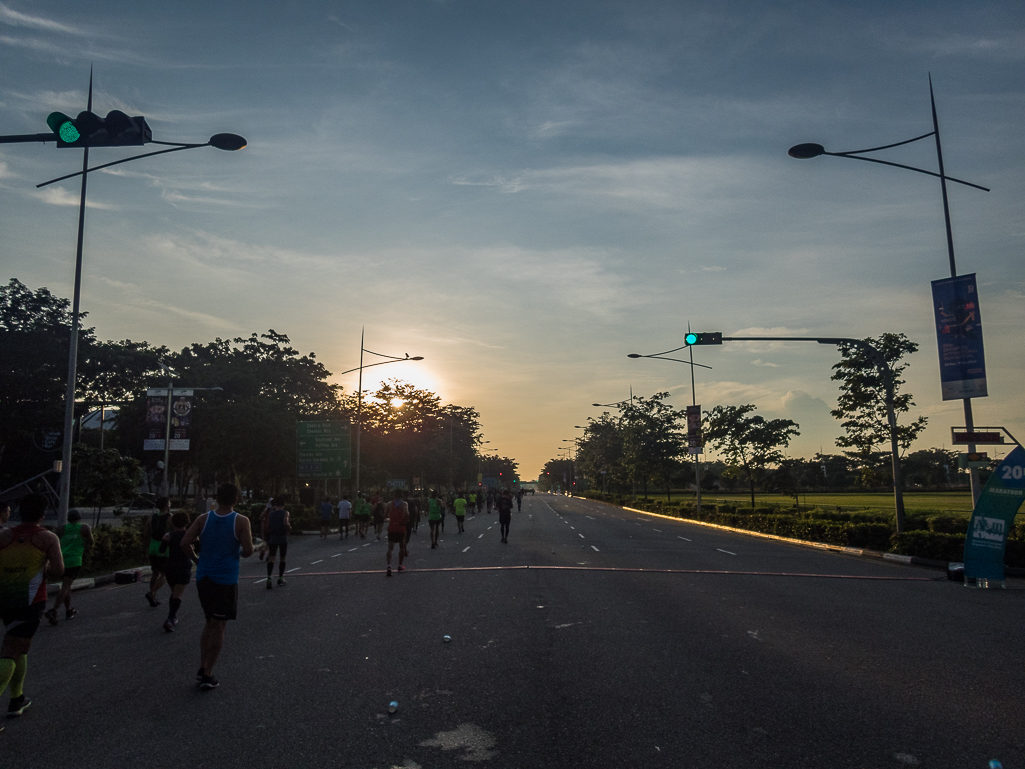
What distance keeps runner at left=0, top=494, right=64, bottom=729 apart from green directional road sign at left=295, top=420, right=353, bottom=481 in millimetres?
30367

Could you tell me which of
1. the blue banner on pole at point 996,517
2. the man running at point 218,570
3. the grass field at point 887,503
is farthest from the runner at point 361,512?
the grass field at point 887,503

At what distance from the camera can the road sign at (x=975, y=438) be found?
16.5 meters

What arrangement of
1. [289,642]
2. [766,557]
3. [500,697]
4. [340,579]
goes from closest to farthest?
[500,697], [289,642], [340,579], [766,557]

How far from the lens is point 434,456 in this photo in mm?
60781

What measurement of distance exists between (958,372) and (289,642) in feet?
48.9

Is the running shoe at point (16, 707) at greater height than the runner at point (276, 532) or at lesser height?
lesser

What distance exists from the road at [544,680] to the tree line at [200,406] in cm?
2124

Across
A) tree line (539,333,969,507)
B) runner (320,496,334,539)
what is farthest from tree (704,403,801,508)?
runner (320,496,334,539)

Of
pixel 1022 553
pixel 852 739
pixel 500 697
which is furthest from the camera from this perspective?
pixel 1022 553

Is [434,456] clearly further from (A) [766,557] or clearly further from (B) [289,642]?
(B) [289,642]

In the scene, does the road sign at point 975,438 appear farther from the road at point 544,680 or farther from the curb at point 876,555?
the road at point 544,680

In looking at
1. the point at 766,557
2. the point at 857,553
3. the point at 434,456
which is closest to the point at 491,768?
the point at 766,557

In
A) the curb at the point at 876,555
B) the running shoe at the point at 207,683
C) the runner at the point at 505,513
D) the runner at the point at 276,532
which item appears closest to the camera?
the running shoe at the point at 207,683

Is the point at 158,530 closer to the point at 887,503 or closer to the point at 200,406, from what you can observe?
the point at 200,406
